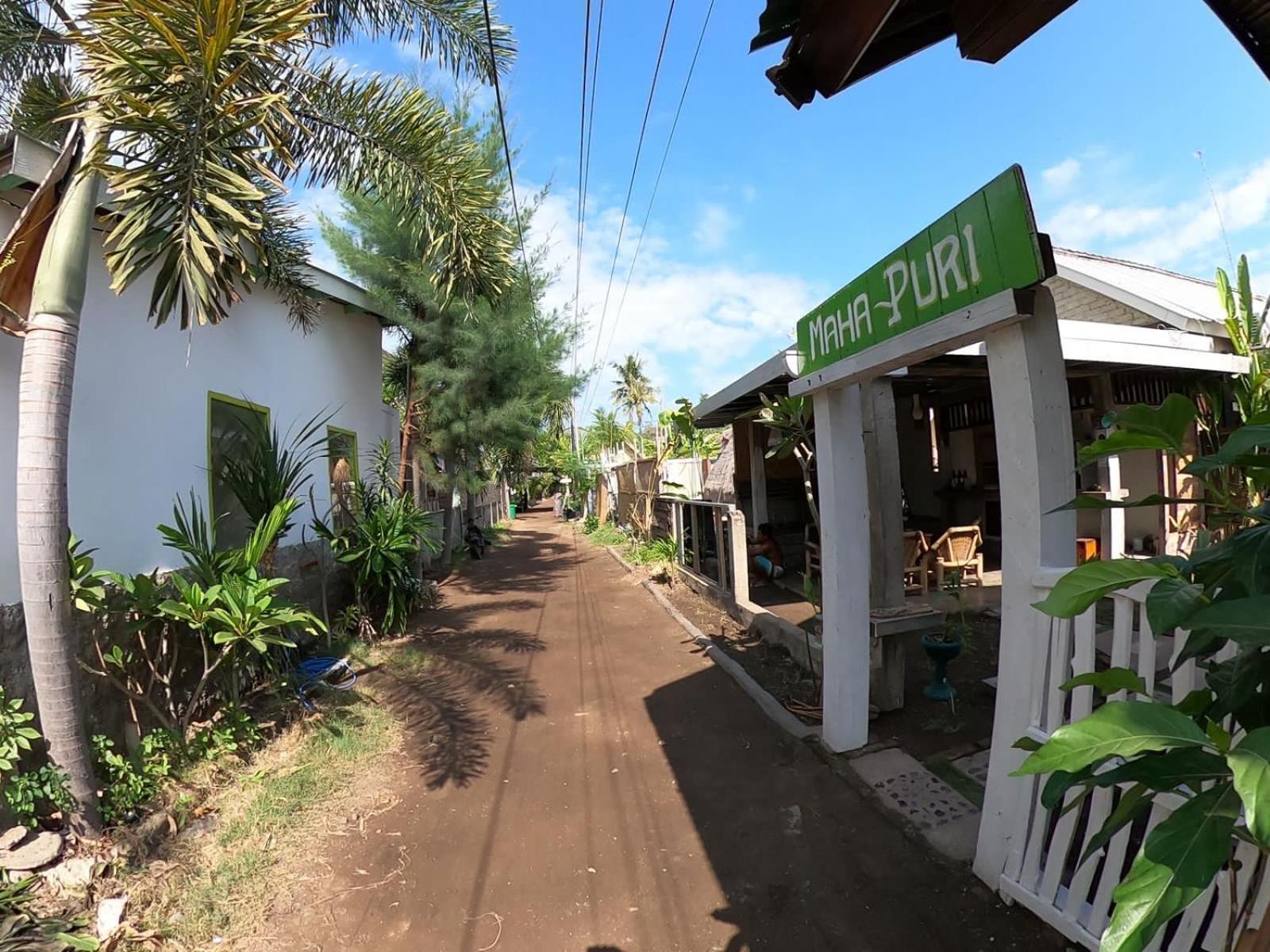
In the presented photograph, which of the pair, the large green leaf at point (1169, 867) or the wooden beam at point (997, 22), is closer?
the large green leaf at point (1169, 867)

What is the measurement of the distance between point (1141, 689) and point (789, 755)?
2975mm

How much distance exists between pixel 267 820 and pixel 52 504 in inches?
77.2

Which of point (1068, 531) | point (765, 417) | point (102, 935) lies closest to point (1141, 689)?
point (1068, 531)

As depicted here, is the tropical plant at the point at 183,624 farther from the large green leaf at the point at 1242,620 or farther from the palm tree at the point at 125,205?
the large green leaf at the point at 1242,620

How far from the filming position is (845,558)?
3.60m

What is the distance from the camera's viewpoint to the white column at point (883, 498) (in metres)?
4.50

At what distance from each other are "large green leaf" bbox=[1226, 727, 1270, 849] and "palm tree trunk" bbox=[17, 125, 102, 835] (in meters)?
4.13

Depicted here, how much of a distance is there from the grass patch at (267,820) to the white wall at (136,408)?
66.0 inches

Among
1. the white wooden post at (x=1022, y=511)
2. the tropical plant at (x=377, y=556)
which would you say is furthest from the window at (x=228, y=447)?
the white wooden post at (x=1022, y=511)

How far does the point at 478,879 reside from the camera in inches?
115

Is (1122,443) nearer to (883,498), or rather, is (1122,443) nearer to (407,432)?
(883,498)

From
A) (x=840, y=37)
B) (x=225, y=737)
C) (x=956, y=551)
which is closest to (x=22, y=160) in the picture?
(x=225, y=737)

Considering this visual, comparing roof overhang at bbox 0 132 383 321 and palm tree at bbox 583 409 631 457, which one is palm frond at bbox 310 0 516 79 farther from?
palm tree at bbox 583 409 631 457

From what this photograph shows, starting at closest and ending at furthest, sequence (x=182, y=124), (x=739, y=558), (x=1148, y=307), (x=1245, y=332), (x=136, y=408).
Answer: (x=182, y=124)
(x=136, y=408)
(x=1245, y=332)
(x=739, y=558)
(x=1148, y=307)
